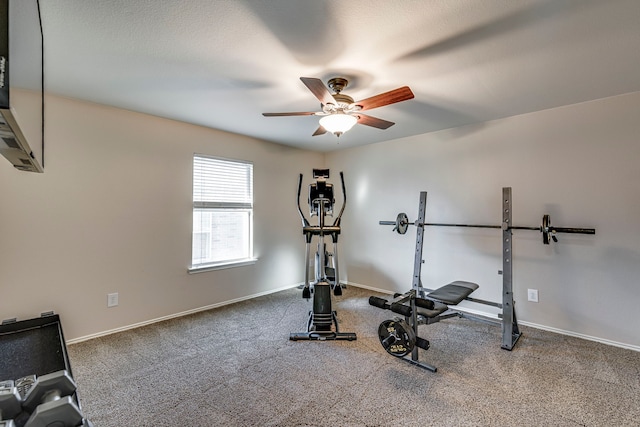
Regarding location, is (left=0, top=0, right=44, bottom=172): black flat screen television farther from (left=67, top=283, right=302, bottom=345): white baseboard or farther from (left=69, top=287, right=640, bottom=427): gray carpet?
Result: (left=67, top=283, right=302, bottom=345): white baseboard

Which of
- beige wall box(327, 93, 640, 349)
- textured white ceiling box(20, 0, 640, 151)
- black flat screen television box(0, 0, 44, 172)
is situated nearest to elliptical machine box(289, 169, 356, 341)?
textured white ceiling box(20, 0, 640, 151)

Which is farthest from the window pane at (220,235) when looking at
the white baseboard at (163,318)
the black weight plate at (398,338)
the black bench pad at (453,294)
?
the black bench pad at (453,294)

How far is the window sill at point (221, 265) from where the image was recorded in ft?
11.2

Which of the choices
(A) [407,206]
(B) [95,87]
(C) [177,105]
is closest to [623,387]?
(A) [407,206]

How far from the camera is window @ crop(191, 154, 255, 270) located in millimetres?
3496

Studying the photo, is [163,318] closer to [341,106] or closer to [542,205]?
[341,106]

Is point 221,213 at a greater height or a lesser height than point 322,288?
greater

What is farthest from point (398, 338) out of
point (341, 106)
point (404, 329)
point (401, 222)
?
A: point (341, 106)

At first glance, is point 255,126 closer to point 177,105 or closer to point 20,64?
point 177,105

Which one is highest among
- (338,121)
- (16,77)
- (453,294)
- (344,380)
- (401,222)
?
(338,121)

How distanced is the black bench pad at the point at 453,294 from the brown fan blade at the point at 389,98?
5.63 feet

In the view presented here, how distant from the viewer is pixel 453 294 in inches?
106

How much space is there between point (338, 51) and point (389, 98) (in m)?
0.44

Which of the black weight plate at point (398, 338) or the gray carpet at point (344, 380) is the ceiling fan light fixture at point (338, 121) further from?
the gray carpet at point (344, 380)
